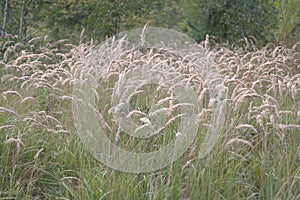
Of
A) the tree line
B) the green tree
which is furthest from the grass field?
the green tree

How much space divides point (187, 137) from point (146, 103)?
0.93m

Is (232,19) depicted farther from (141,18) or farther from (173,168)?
(173,168)

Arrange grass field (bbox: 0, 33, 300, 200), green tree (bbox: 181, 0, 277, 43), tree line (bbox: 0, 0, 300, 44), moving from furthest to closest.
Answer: green tree (bbox: 181, 0, 277, 43) < tree line (bbox: 0, 0, 300, 44) < grass field (bbox: 0, 33, 300, 200)

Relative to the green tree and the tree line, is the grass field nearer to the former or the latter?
the tree line

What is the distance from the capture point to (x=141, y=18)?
27.5ft

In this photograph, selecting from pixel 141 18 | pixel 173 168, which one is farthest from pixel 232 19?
pixel 173 168

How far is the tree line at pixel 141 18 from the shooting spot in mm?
7895

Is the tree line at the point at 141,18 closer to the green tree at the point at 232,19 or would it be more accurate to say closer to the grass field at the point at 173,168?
the green tree at the point at 232,19

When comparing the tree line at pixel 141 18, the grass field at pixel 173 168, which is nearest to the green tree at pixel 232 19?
the tree line at pixel 141 18

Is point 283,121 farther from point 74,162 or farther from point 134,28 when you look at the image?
point 134,28

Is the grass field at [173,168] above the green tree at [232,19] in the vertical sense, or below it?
below

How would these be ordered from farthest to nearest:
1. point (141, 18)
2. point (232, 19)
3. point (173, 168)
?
point (232, 19)
point (141, 18)
point (173, 168)

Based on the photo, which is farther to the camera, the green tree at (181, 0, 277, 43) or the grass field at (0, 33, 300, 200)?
the green tree at (181, 0, 277, 43)

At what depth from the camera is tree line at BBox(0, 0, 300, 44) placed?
25.9 feet
